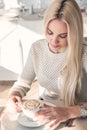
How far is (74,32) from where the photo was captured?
4.07 feet

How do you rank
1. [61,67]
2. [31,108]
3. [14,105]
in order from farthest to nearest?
[61,67] → [14,105] → [31,108]

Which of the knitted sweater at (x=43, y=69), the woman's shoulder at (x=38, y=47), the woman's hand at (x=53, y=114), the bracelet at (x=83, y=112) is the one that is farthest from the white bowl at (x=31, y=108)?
the woman's shoulder at (x=38, y=47)

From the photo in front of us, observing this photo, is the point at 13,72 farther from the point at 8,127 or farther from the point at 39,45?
the point at 8,127

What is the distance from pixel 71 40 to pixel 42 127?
1.45 feet

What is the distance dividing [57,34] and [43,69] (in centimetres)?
24

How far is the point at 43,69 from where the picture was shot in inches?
56.2

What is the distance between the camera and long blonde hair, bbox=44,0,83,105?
4.03 ft

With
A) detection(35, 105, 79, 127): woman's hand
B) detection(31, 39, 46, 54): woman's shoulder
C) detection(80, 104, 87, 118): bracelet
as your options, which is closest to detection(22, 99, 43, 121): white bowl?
detection(35, 105, 79, 127): woman's hand

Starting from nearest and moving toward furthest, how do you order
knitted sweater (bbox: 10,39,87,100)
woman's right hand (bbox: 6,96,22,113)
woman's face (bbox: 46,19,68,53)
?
woman's right hand (bbox: 6,96,22,113), woman's face (bbox: 46,19,68,53), knitted sweater (bbox: 10,39,87,100)

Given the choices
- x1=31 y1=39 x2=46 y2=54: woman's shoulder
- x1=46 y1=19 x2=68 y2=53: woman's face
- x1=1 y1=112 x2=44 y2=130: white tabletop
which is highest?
x1=46 y1=19 x2=68 y2=53: woman's face

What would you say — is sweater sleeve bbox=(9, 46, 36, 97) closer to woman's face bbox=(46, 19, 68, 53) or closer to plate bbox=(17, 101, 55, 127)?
woman's face bbox=(46, 19, 68, 53)

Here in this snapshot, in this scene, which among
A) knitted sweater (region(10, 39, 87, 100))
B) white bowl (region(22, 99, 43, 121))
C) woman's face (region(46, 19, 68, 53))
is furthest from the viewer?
knitted sweater (region(10, 39, 87, 100))

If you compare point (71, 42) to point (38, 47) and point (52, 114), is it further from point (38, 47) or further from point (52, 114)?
point (52, 114)

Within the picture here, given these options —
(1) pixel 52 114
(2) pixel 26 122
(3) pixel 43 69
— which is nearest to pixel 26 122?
(2) pixel 26 122
